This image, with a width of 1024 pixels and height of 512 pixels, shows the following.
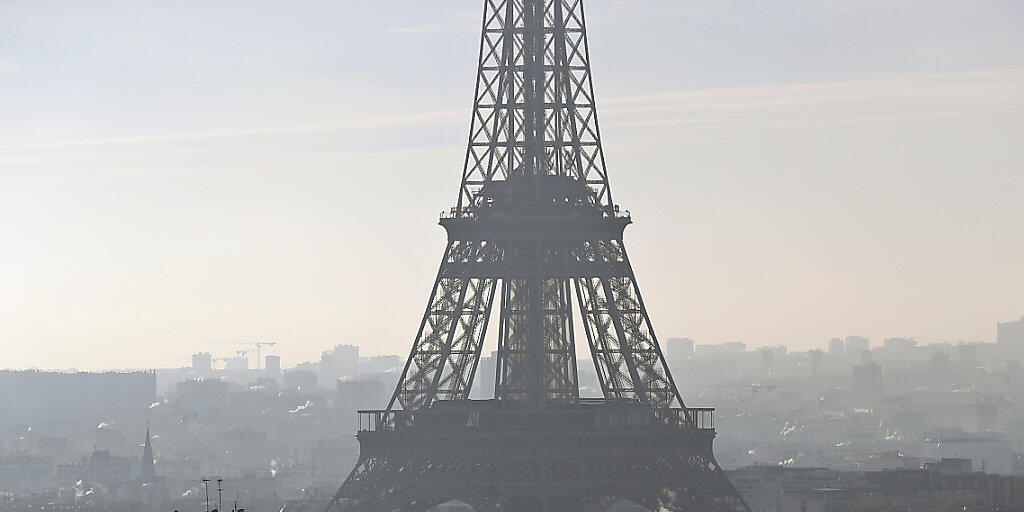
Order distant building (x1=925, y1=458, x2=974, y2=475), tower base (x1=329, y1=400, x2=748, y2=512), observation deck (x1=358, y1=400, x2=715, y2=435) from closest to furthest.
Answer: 1. tower base (x1=329, y1=400, x2=748, y2=512)
2. observation deck (x1=358, y1=400, x2=715, y2=435)
3. distant building (x1=925, y1=458, x2=974, y2=475)

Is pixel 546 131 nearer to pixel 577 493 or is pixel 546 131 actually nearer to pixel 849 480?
pixel 577 493

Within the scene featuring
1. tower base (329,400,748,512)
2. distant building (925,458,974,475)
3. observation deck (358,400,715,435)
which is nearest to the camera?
tower base (329,400,748,512)

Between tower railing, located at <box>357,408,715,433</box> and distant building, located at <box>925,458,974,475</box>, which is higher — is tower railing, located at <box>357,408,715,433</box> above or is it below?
above

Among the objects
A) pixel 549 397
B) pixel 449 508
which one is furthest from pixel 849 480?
pixel 549 397

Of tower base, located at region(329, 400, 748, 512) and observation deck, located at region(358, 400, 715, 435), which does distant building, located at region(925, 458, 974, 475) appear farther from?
tower base, located at region(329, 400, 748, 512)

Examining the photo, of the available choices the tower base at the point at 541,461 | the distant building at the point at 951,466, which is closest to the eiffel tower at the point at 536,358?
the tower base at the point at 541,461

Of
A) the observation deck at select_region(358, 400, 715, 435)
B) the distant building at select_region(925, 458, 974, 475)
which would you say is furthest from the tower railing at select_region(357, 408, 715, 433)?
the distant building at select_region(925, 458, 974, 475)

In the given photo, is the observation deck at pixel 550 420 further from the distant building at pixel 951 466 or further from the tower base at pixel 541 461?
the distant building at pixel 951 466

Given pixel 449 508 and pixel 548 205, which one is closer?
pixel 548 205

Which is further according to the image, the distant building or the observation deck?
the distant building
